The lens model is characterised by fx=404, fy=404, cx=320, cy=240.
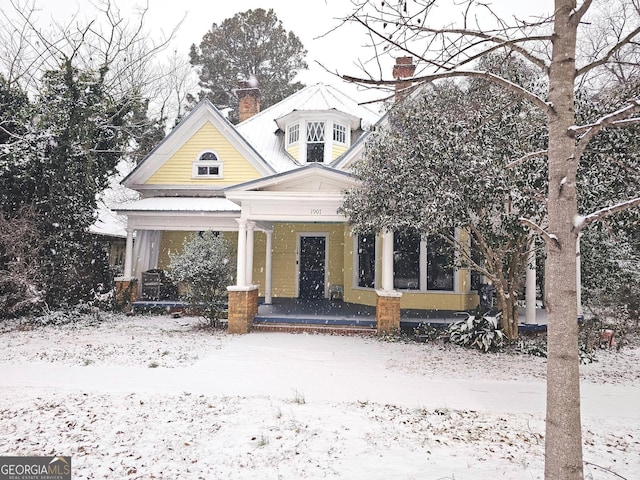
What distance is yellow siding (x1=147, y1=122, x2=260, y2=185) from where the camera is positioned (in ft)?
47.1

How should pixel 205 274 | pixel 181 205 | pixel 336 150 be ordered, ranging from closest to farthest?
pixel 205 274 → pixel 181 205 → pixel 336 150

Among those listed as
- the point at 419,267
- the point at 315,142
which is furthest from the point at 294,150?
the point at 419,267

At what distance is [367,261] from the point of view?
1252cm

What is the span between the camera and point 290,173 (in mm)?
9438

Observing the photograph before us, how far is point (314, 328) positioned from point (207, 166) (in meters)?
7.67

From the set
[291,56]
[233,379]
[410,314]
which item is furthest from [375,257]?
[291,56]

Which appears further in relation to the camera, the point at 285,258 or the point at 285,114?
the point at 285,114

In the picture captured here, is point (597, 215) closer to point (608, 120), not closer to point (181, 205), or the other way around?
point (608, 120)

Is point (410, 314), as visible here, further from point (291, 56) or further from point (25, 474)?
point (291, 56)

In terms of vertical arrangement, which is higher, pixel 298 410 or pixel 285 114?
pixel 285 114

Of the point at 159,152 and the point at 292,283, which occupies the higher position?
the point at 159,152

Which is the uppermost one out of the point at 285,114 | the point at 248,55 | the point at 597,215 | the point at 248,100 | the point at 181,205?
the point at 248,55

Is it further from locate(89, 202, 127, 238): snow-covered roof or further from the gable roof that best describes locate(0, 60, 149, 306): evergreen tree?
locate(89, 202, 127, 238): snow-covered roof

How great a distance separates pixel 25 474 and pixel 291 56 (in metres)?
26.5
